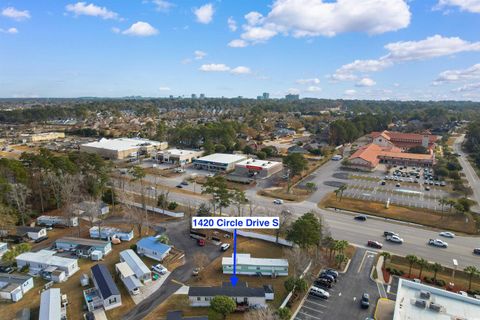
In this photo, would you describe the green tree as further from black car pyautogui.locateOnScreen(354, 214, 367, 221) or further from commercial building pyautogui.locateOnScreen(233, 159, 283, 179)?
commercial building pyautogui.locateOnScreen(233, 159, 283, 179)

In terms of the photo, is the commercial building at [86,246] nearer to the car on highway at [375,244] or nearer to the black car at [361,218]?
the car on highway at [375,244]

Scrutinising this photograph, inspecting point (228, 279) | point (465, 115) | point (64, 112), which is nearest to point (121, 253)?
point (228, 279)

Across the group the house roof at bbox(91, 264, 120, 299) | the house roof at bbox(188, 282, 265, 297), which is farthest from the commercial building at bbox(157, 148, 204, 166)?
the house roof at bbox(188, 282, 265, 297)

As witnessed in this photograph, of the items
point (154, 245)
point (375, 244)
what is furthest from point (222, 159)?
point (375, 244)

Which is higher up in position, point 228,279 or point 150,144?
point 150,144

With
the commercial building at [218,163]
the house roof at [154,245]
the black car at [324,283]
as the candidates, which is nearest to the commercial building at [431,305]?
the black car at [324,283]

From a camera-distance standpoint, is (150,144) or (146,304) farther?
(150,144)

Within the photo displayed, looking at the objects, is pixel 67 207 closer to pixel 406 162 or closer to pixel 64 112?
pixel 406 162
